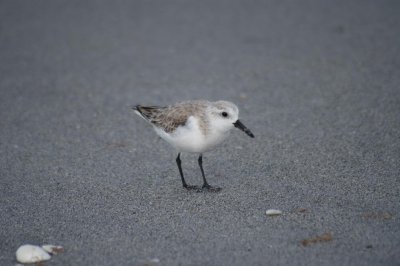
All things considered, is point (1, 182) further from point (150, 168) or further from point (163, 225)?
point (163, 225)

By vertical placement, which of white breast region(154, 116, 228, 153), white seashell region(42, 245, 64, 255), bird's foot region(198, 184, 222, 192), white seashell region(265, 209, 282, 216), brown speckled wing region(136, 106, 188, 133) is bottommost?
white seashell region(42, 245, 64, 255)

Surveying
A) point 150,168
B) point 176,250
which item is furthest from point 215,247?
point 150,168

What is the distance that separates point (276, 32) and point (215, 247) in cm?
817

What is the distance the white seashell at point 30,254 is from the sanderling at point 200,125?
2.08 meters

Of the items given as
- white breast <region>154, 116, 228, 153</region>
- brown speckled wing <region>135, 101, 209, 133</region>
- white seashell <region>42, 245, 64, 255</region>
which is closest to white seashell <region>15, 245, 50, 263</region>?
white seashell <region>42, 245, 64, 255</region>

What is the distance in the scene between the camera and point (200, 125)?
626 cm

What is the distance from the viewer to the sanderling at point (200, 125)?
621 centimetres

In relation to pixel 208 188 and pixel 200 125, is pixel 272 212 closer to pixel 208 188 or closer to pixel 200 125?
pixel 208 188

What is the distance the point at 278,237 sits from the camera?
5320mm

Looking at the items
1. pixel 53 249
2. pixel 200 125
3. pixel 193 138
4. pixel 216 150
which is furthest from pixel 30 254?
pixel 216 150

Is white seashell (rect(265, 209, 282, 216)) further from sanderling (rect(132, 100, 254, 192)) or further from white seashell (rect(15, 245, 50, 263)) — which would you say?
white seashell (rect(15, 245, 50, 263))

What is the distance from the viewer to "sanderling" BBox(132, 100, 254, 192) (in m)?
6.21

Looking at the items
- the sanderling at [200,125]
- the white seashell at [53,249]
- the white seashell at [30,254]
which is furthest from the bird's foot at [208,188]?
the white seashell at [30,254]

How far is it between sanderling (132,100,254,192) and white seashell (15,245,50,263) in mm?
2081
